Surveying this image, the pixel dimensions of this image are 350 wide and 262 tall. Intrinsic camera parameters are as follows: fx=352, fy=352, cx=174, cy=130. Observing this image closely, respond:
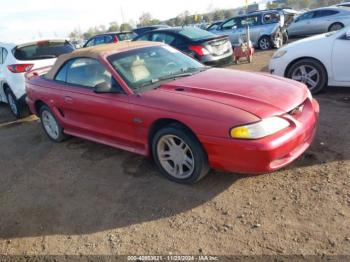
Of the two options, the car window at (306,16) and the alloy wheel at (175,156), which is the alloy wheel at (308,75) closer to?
the alloy wheel at (175,156)

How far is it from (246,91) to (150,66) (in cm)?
139

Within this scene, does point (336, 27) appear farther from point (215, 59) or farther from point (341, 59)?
point (341, 59)

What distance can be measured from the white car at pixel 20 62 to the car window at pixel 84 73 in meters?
2.36

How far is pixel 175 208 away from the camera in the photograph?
140 inches

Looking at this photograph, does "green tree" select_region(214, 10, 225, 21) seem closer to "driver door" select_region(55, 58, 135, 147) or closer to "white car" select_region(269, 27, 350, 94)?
"white car" select_region(269, 27, 350, 94)

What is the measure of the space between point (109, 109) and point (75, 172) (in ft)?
3.36

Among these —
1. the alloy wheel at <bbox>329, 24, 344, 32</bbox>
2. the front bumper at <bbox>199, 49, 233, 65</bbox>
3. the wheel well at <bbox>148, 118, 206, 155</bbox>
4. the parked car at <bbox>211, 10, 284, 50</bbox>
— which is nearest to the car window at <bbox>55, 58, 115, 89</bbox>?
the wheel well at <bbox>148, 118, 206, 155</bbox>

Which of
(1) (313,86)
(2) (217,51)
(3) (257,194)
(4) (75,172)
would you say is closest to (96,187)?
(4) (75,172)

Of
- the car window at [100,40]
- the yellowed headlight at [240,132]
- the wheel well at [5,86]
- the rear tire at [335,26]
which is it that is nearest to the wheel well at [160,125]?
the yellowed headlight at [240,132]

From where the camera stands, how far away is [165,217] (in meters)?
3.45

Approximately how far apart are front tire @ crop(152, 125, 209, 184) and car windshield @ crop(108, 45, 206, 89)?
0.76 metres

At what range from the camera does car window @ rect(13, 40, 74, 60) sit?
7438 millimetres

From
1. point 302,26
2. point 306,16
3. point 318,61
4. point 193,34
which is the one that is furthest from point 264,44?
point 318,61

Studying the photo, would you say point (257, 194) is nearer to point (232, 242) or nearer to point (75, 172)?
point (232, 242)
